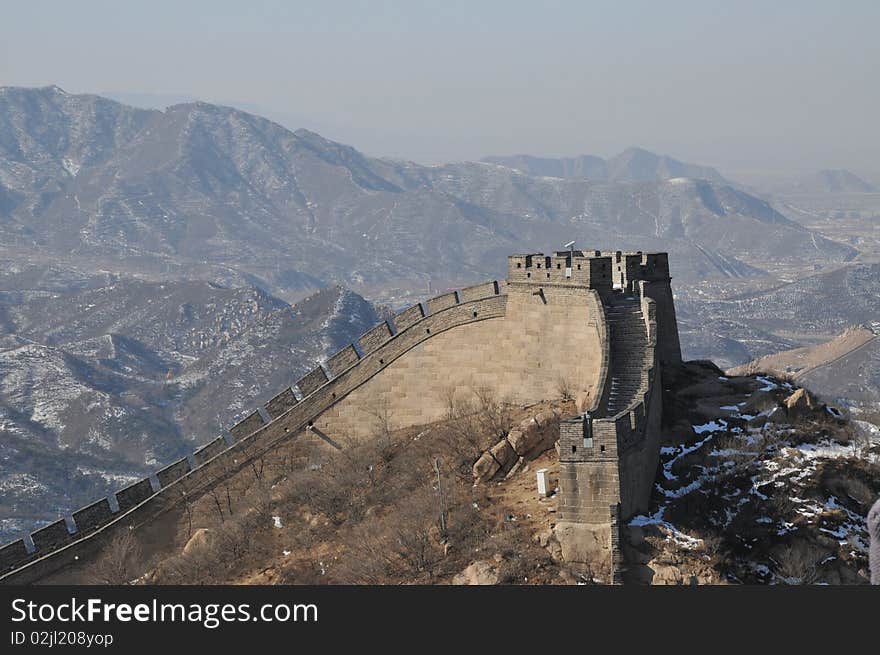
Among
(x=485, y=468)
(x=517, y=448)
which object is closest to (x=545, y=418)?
(x=517, y=448)

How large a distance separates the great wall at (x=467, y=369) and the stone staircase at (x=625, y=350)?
0.13 feet

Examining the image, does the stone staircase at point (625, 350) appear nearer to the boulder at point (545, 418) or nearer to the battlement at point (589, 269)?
the battlement at point (589, 269)

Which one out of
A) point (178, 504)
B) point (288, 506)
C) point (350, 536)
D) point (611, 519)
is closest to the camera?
point (611, 519)

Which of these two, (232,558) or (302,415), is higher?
(302,415)

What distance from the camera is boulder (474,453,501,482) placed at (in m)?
34.2

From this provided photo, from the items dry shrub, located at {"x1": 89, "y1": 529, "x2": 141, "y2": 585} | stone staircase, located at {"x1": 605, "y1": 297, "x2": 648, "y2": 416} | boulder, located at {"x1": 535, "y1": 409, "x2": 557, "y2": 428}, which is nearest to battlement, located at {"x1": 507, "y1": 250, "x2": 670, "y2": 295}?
stone staircase, located at {"x1": 605, "y1": 297, "x2": 648, "y2": 416}

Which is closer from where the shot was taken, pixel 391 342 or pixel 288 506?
pixel 288 506

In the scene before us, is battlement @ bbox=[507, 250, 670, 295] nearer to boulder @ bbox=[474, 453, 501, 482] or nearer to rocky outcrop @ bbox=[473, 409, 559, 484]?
rocky outcrop @ bbox=[473, 409, 559, 484]

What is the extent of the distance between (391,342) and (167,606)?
2005 cm

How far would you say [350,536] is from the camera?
34.5 metres

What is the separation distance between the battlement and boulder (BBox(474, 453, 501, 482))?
6.11 meters

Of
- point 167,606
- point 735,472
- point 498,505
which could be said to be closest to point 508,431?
point 498,505

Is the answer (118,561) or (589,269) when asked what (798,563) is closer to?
(589,269)

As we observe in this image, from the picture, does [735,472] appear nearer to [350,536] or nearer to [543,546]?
[543,546]
